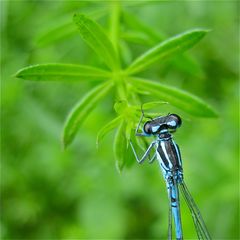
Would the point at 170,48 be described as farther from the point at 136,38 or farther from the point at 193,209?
the point at 193,209

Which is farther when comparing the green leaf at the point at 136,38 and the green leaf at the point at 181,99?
the green leaf at the point at 136,38

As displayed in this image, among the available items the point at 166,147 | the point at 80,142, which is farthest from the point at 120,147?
the point at 80,142

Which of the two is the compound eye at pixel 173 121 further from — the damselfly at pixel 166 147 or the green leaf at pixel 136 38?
the green leaf at pixel 136 38

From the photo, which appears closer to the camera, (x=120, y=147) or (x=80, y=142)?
(x=120, y=147)

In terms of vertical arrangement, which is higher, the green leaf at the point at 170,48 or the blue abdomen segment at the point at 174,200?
the green leaf at the point at 170,48

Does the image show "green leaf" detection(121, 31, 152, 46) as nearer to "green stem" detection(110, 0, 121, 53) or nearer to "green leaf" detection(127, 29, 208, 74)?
"green stem" detection(110, 0, 121, 53)

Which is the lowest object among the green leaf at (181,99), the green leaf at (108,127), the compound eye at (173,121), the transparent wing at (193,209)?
the transparent wing at (193,209)

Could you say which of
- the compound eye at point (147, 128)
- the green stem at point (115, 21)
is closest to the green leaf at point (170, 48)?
the green stem at point (115, 21)

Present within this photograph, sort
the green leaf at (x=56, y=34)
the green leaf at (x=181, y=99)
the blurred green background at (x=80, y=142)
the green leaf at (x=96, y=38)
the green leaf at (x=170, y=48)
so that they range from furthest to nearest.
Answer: the blurred green background at (x=80, y=142)
the green leaf at (x=56, y=34)
the green leaf at (x=181, y=99)
the green leaf at (x=170, y=48)
the green leaf at (x=96, y=38)
